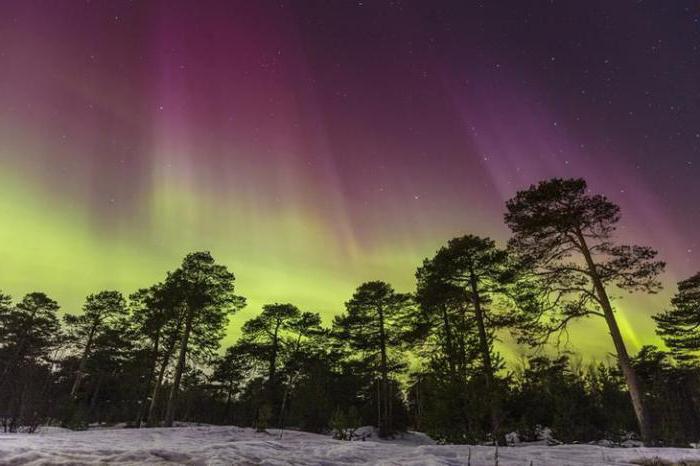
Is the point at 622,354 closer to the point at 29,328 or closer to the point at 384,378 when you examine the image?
the point at 384,378

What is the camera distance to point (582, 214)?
16.1 meters

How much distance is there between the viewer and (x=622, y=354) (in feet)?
47.9

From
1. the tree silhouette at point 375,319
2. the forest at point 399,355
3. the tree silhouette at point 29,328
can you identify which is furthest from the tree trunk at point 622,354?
the tree silhouette at point 29,328

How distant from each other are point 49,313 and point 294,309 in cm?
2417

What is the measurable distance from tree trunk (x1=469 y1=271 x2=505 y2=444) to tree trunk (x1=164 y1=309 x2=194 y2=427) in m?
17.7

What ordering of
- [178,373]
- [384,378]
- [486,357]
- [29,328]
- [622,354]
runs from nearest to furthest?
[622,354] → [486,357] → [178,373] → [384,378] → [29,328]

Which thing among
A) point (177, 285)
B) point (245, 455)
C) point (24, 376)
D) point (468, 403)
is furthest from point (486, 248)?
point (24, 376)

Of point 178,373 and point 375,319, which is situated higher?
point 375,319

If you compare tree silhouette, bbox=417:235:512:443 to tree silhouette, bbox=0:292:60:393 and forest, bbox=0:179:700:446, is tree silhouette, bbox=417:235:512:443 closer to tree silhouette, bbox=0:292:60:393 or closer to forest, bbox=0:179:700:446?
forest, bbox=0:179:700:446

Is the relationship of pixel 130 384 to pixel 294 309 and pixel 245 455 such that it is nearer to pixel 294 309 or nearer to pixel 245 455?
pixel 294 309

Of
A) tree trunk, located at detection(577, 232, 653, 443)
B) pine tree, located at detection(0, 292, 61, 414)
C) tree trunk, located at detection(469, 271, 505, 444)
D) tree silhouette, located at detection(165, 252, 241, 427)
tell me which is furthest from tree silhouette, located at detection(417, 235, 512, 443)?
pine tree, located at detection(0, 292, 61, 414)

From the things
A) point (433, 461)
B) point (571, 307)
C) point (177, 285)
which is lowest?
point (433, 461)

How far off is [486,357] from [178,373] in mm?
18006

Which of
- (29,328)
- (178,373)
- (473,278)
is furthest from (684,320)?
(29,328)
